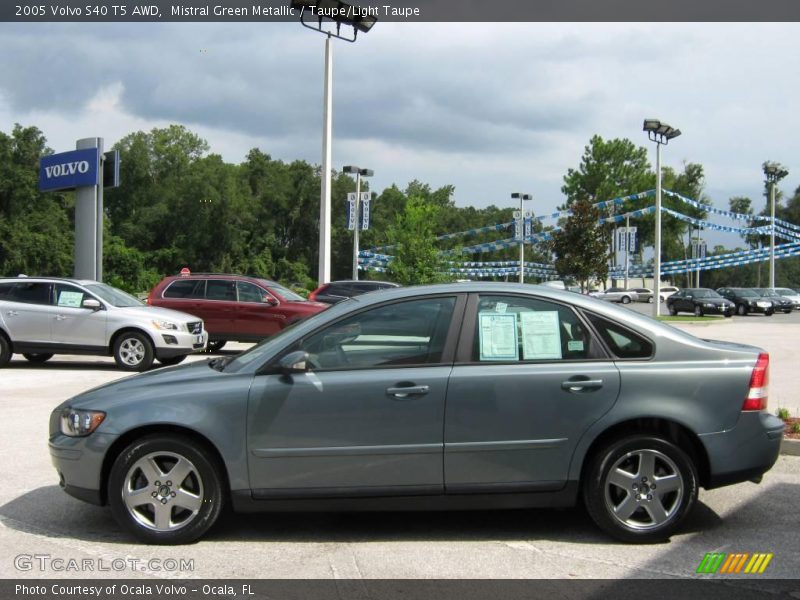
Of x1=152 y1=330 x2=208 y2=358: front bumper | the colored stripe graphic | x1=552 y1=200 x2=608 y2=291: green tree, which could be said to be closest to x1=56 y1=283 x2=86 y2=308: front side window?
x1=152 y1=330 x2=208 y2=358: front bumper

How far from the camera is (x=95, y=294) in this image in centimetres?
1386

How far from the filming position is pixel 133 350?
1369 cm

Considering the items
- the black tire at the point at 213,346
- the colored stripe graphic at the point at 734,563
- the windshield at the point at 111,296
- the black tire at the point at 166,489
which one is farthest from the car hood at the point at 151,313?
the colored stripe graphic at the point at 734,563

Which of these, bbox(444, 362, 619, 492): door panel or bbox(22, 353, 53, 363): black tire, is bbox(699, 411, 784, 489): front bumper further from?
bbox(22, 353, 53, 363): black tire

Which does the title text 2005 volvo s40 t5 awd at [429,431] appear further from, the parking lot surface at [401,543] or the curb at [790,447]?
the curb at [790,447]

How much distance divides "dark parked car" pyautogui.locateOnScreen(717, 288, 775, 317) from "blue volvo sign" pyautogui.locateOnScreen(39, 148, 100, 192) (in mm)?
34780

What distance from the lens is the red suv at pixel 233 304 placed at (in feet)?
53.9

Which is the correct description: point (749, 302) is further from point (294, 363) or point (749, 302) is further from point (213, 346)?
point (294, 363)

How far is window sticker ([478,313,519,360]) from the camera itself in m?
4.88

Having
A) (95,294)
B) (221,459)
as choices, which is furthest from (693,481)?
(95,294)

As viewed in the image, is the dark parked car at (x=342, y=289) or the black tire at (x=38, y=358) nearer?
the black tire at (x=38, y=358)

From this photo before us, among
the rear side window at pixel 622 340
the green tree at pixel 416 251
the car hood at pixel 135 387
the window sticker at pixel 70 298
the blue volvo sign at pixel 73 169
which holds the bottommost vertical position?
the car hood at pixel 135 387

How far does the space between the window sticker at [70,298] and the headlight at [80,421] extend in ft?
31.2

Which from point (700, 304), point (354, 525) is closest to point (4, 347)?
point (354, 525)
